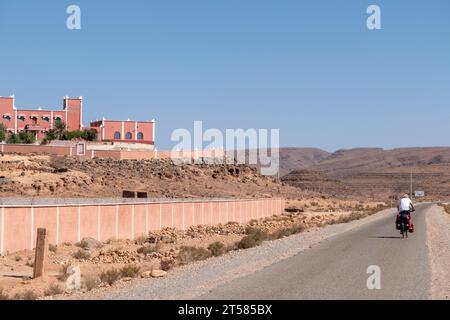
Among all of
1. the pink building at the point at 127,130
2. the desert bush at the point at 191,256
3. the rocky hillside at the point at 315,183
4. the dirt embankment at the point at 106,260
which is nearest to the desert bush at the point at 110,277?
the dirt embankment at the point at 106,260

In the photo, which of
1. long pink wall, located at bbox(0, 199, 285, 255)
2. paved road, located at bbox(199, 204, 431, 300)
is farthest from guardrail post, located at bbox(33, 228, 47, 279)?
paved road, located at bbox(199, 204, 431, 300)

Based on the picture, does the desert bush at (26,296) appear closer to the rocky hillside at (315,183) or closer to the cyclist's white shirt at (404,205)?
the cyclist's white shirt at (404,205)

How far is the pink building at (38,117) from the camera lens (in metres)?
97.6

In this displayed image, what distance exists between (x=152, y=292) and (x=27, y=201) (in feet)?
53.6

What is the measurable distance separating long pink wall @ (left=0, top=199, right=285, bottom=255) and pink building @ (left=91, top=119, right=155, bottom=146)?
1832 inches

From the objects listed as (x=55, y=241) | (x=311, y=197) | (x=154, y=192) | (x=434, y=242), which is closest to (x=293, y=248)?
(x=434, y=242)

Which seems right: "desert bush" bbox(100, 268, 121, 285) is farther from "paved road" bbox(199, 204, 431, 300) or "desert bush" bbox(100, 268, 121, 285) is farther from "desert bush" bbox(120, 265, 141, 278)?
"paved road" bbox(199, 204, 431, 300)

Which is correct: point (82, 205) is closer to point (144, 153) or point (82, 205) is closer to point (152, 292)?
point (152, 292)

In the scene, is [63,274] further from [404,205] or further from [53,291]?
[404,205]

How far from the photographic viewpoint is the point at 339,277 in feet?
55.3

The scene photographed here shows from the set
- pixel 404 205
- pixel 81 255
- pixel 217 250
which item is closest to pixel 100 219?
pixel 81 255

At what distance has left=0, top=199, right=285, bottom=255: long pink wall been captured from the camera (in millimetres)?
28484

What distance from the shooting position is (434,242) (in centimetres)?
2956

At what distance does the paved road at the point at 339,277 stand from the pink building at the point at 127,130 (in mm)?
78326
